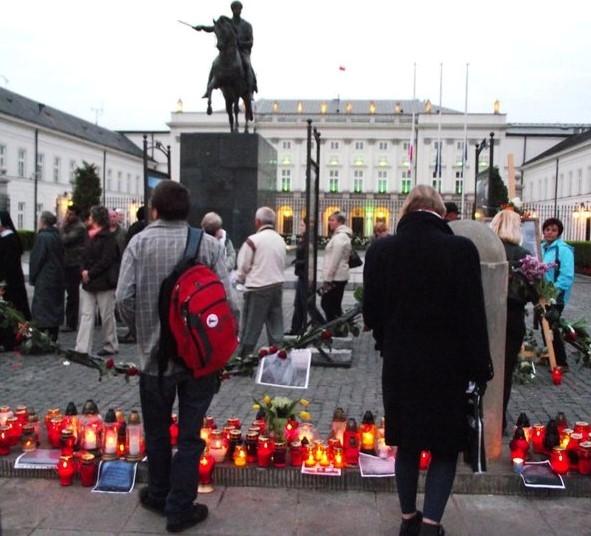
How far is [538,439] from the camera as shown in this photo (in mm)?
4438

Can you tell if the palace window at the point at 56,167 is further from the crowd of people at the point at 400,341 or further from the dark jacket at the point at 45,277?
the crowd of people at the point at 400,341

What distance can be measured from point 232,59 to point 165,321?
9832 mm

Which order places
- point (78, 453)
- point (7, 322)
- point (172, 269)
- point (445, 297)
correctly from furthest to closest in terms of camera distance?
point (7, 322)
point (78, 453)
point (172, 269)
point (445, 297)

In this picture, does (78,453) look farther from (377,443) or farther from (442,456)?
(442,456)

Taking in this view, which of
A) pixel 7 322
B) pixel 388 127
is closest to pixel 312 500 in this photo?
pixel 7 322

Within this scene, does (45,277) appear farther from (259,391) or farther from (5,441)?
(5,441)

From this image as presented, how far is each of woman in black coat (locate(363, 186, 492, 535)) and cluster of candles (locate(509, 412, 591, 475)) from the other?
129 cm

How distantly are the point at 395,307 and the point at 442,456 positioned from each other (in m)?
0.73

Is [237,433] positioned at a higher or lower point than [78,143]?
lower

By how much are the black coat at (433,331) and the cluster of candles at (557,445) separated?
135 cm

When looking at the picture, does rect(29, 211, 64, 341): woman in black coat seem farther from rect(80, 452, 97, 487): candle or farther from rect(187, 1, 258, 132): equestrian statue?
rect(80, 452, 97, 487): candle

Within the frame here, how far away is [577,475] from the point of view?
4133 mm

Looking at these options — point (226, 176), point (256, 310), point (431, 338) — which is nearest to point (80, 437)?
point (431, 338)

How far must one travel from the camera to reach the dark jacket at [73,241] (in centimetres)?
980
